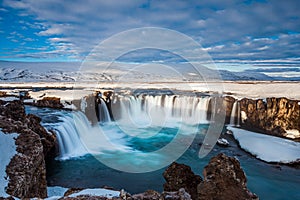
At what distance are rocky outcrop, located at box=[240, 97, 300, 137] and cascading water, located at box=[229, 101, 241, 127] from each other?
807mm

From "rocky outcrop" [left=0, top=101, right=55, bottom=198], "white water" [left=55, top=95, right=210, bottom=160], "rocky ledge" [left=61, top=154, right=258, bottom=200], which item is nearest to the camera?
"rocky ledge" [left=61, top=154, right=258, bottom=200]

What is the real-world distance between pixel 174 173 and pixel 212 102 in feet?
79.6

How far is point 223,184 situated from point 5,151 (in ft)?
22.0

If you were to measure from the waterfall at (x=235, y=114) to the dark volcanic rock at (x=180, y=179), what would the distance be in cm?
2226


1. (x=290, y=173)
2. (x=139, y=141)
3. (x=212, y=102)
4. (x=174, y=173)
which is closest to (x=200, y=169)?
(x=290, y=173)

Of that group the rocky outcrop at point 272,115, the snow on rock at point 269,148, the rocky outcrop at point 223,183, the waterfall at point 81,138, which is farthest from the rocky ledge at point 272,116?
the rocky outcrop at point 223,183

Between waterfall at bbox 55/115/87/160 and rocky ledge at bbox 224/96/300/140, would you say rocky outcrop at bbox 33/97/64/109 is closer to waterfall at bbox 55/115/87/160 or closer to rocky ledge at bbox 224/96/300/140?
waterfall at bbox 55/115/87/160

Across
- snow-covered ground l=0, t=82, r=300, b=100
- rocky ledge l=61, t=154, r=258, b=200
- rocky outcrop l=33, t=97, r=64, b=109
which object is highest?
snow-covered ground l=0, t=82, r=300, b=100

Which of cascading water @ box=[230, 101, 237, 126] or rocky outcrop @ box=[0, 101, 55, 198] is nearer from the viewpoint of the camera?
rocky outcrop @ box=[0, 101, 55, 198]

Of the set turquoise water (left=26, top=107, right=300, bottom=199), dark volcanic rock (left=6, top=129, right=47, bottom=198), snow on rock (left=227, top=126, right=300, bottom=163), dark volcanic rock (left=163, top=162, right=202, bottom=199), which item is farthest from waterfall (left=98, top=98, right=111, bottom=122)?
dark volcanic rock (left=163, top=162, right=202, bottom=199)

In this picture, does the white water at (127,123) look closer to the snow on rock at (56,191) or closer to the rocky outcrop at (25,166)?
the snow on rock at (56,191)

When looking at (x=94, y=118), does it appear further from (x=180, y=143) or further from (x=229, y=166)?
(x=229, y=166)

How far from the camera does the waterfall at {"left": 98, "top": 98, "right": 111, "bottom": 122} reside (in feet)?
89.7

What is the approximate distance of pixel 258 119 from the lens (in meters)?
24.9
